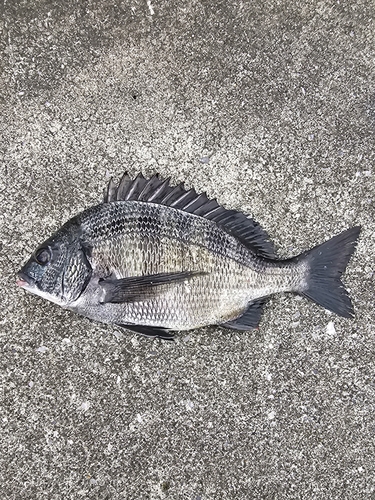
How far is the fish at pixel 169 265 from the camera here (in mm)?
2520

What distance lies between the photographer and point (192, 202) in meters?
2.68

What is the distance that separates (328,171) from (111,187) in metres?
1.40

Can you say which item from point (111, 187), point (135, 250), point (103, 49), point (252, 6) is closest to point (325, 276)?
point (135, 250)

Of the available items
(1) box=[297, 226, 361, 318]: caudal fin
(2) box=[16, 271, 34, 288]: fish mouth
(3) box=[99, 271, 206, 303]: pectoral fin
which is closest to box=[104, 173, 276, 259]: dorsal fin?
(1) box=[297, 226, 361, 318]: caudal fin

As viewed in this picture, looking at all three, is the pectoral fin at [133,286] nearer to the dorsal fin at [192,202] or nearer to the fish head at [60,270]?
the fish head at [60,270]

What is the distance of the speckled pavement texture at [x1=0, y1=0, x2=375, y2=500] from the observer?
9.35ft

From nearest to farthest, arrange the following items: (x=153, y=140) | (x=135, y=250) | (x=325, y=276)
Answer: (x=135, y=250)
(x=325, y=276)
(x=153, y=140)

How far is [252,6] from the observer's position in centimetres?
309

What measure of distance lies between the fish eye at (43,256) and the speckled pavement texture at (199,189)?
16.4 inches

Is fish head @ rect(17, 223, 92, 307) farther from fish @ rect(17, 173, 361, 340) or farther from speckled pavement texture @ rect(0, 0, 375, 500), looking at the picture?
speckled pavement texture @ rect(0, 0, 375, 500)

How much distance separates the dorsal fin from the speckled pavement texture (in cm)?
28

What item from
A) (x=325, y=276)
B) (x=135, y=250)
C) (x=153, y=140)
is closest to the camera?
(x=135, y=250)

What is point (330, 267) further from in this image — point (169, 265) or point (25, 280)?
point (25, 280)

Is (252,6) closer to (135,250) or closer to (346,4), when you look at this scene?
(346,4)
